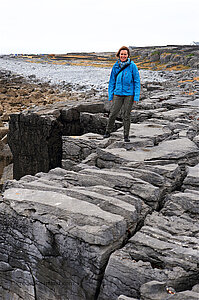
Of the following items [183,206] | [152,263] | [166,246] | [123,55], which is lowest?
[152,263]

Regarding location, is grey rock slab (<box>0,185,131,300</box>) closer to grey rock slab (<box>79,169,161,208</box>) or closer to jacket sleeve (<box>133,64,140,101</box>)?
grey rock slab (<box>79,169,161,208</box>)

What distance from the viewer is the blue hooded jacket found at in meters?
6.65

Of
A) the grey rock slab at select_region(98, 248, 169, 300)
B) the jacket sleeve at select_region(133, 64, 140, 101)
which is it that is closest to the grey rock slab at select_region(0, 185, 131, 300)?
the grey rock slab at select_region(98, 248, 169, 300)

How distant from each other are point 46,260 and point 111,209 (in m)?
1.17

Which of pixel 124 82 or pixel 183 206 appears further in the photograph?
pixel 124 82

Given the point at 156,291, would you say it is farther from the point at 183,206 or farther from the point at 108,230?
the point at 183,206

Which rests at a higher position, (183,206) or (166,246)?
(183,206)

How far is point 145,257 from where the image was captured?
3.63 meters

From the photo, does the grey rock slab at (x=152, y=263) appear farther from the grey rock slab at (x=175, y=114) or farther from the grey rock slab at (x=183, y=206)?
the grey rock slab at (x=175, y=114)

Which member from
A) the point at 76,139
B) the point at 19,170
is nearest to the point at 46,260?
the point at 76,139

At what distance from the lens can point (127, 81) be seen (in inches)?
263

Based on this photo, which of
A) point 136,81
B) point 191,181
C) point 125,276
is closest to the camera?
point 125,276

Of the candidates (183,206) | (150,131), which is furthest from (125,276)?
A: (150,131)

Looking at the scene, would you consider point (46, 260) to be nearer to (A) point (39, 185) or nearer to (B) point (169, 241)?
(A) point (39, 185)
